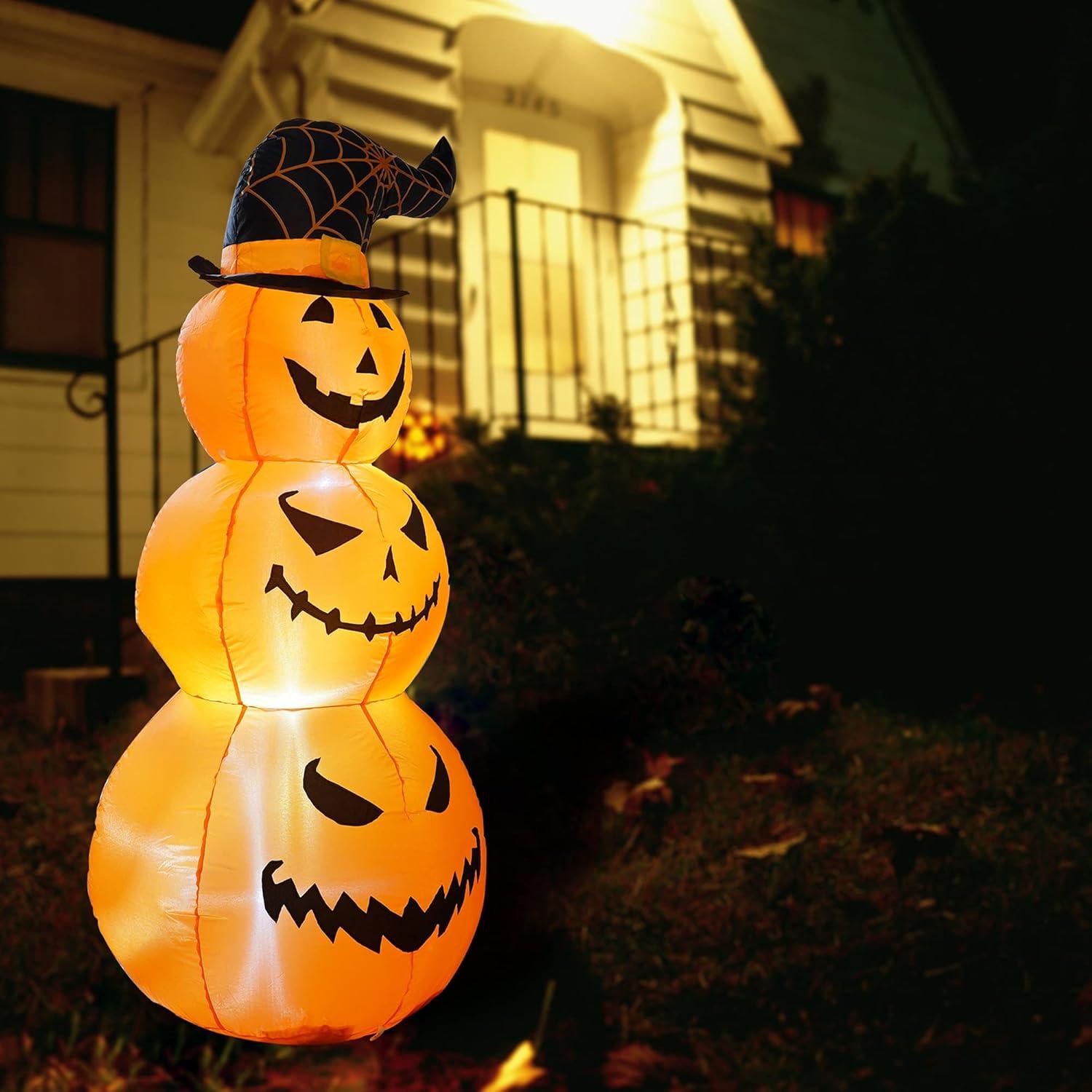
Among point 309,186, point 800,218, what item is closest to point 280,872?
point 309,186

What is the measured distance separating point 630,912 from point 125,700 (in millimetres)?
2652

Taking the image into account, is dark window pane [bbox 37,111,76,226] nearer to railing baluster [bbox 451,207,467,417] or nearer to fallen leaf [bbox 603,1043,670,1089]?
railing baluster [bbox 451,207,467,417]

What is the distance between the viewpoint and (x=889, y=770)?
4051 millimetres

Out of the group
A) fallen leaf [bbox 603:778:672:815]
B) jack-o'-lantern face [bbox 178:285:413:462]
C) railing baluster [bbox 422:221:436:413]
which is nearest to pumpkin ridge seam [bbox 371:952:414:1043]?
jack-o'-lantern face [bbox 178:285:413:462]

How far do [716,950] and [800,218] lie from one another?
8096 millimetres

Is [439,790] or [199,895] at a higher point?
[439,790]

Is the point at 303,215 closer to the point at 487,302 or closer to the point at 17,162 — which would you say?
the point at 487,302

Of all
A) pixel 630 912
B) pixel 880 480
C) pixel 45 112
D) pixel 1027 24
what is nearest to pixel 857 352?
pixel 880 480

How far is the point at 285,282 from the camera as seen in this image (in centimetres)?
155

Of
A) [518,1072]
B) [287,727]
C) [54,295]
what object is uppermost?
[54,295]

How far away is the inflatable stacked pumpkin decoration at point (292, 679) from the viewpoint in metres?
→ 1.46

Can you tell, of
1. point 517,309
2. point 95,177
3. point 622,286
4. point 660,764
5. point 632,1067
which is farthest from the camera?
point 622,286

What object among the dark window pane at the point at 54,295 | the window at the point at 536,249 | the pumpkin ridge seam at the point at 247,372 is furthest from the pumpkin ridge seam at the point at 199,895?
the window at the point at 536,249

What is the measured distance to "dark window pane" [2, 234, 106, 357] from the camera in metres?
6.43
